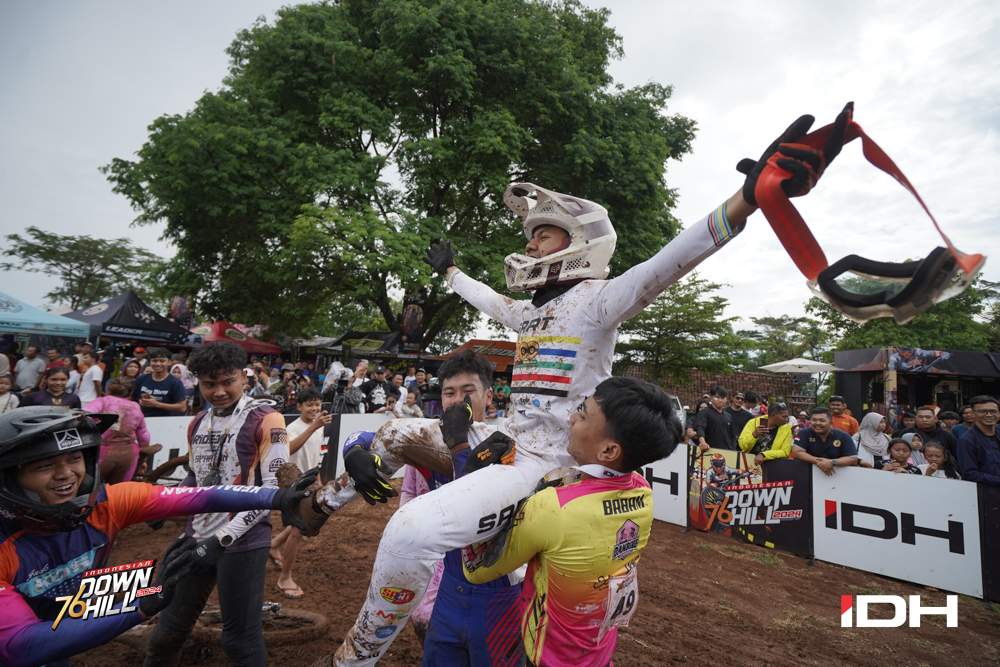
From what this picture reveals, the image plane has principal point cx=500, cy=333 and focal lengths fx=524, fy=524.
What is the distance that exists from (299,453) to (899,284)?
250 inches

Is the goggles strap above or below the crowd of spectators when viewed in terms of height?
above

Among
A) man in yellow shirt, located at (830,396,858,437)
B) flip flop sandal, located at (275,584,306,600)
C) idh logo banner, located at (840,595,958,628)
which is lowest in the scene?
flip flop sandal, located at (275,584,306,600)

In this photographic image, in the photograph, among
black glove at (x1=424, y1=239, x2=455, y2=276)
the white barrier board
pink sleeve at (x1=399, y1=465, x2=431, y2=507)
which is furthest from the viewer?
the white barrier board

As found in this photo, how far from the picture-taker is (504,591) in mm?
2568

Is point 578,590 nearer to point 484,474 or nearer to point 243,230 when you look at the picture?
point 484,474

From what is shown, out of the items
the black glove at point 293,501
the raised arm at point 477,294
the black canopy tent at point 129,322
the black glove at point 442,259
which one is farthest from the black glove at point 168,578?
the black canopy tent at point 129,322

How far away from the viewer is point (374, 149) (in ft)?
53.4

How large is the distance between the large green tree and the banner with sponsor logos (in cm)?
917

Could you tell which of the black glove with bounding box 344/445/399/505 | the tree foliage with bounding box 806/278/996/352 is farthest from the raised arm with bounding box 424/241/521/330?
the tree foliage with bounding box 806/278/996/352

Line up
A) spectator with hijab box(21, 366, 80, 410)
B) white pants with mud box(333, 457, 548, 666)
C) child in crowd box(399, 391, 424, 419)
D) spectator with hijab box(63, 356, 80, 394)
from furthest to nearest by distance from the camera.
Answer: child in crowd box(399, 391, 424, 419) → spectator with hijab box(63, 356, 80, 394) → spectator with hijab box(21, 366, 80, 410) → white pants with mud box(333, 457, 548, 666)

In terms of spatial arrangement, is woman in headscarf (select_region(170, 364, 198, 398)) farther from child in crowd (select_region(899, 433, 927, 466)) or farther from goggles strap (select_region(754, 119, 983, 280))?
child in crowd (select_region(899, 433, 927, 466))

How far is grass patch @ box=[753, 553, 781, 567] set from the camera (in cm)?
745

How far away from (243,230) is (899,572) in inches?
656

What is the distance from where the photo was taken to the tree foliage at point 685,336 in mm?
23250
